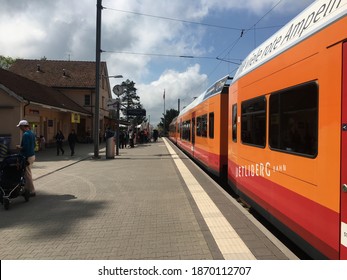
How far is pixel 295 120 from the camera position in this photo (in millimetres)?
4352

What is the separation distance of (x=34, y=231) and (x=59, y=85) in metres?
36.5

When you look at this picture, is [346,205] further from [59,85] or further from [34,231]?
[59,85]

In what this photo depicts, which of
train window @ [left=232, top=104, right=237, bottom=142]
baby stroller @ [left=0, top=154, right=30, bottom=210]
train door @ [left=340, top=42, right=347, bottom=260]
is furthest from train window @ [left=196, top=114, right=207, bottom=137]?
train door @ [left=340, top=42, right=347, bottom=260]

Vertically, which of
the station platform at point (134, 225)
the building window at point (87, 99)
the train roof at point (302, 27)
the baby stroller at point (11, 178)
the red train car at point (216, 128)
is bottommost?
the station platform at point (134, 225)

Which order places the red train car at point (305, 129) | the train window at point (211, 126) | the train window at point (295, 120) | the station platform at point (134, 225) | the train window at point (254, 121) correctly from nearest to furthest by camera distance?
the red train car at point (305, 129) → the train window at point (295, 120) → the station platform at point (134, 225) → the train window at point (254, 121) → the train window at point (211, 126)

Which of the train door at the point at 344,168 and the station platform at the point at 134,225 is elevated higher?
the train door at the point at 344,168

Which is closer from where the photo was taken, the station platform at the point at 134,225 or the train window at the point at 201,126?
the station platform at the point at 134,225

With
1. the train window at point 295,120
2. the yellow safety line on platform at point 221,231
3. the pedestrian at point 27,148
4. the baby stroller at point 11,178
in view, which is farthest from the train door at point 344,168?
the pedestrian at point 27,148

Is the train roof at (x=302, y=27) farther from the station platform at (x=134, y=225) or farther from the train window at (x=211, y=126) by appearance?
the train window at (x=211, y=126)

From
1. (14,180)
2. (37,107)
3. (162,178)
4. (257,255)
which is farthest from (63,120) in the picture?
(257,255)

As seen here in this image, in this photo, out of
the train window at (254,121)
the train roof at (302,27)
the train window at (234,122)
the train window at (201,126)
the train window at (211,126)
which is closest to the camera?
the train roof at (302,27)

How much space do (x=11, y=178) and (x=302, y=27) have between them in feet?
20.4

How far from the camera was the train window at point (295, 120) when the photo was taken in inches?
153

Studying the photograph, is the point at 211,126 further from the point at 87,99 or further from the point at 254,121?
the point at 87,99
